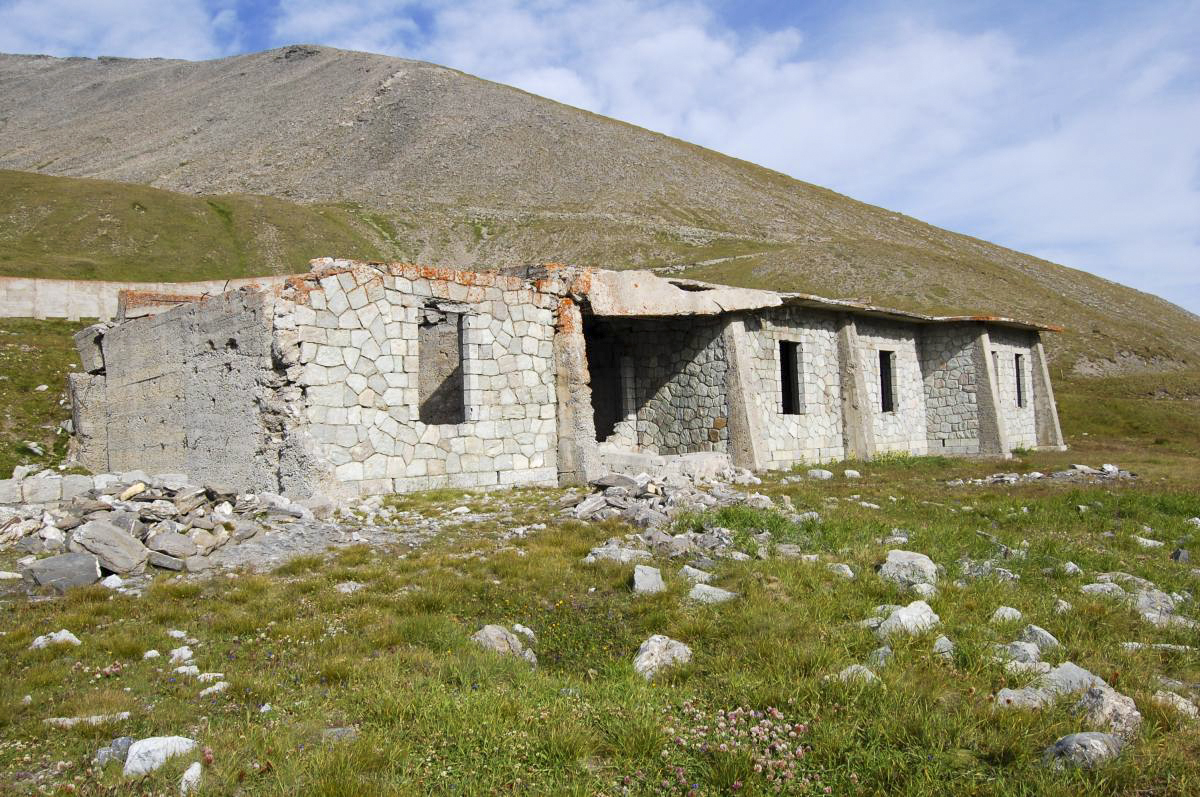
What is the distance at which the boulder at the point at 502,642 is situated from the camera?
14.8 feet

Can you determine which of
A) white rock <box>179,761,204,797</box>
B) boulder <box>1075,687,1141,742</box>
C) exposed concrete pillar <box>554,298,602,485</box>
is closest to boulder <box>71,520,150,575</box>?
white rock <box>179,761,204,797</box>

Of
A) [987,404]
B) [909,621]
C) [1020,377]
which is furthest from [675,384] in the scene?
[1020,377]

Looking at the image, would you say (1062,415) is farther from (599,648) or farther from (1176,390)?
(599,648)

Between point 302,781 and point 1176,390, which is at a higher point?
point 1176,390

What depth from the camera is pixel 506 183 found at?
82.8 m

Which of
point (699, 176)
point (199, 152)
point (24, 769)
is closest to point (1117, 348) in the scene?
point (24, 769)

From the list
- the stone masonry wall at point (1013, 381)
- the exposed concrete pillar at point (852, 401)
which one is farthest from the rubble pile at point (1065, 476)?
the stone masonry wall at point (1013, 381)

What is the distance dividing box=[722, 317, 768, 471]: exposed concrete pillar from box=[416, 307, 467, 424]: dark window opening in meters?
5.24

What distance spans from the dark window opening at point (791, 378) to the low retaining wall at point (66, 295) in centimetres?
1623

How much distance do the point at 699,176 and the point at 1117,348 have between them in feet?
188

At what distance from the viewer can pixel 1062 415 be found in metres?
28.0

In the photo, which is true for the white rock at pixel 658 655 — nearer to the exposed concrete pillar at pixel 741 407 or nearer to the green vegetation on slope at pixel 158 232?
the exposed concrete pillar at pixel 741 407

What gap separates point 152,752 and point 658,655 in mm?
2464

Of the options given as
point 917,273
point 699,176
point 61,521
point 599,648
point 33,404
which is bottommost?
point 599,648
